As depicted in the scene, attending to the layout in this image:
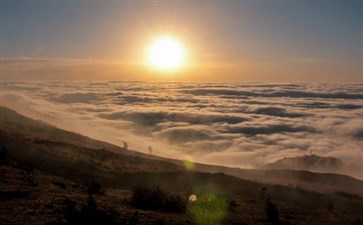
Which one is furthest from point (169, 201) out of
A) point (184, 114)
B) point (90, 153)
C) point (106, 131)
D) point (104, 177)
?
point (184, 114)

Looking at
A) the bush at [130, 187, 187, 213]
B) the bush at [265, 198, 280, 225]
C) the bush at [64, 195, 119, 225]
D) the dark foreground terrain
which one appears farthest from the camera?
the bush at [265, 198, 280, 225]

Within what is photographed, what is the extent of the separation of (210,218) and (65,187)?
4.49 meters

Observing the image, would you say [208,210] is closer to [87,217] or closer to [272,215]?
[272,215]

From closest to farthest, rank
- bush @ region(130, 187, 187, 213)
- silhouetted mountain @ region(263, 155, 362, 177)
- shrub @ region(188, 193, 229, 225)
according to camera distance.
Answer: shrub @ region(188, 193, 229, 225) → bush @ region(130, 187, 187, 213) → silhouetted mountain @ region(263, 155, 362, 177)

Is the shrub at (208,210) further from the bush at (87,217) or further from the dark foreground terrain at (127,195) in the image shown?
the bush at (87,217)

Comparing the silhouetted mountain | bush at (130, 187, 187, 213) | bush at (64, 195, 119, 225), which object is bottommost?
bush at (64, 195, 119, 225)

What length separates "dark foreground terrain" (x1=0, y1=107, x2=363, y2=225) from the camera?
30.9ft

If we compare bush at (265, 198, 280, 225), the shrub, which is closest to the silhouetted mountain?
the shrub

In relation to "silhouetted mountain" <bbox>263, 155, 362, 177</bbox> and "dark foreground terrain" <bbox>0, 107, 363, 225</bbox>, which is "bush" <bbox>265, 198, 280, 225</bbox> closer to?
"dark foreground terrain" <bbox>0, 107, 363, 225</bbox>

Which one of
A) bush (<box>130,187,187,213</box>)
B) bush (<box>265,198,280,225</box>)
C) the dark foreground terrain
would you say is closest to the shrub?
the dark foreground terrain

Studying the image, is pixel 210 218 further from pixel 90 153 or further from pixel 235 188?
pixel 90 153

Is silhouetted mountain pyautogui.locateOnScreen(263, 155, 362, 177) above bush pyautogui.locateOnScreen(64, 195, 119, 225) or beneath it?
above

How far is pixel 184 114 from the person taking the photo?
81.6 meters

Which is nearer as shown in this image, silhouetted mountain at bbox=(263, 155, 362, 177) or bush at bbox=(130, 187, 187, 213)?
bush at bbox=(130, 187, 187, 213)
